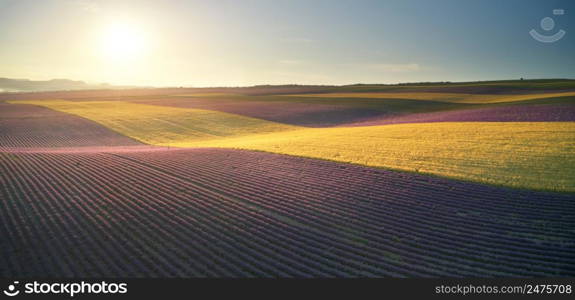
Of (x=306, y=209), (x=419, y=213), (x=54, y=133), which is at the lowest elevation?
(x=306, y=209)

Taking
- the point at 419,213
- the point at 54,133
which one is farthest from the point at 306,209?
the point at 54,133

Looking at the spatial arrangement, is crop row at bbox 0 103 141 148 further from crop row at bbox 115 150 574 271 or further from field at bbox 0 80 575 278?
crop row at bbox 115 150 574 271

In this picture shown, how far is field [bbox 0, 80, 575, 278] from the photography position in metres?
9.25

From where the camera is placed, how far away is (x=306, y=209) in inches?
522

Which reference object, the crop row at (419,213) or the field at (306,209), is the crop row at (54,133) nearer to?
the field at (306,209)

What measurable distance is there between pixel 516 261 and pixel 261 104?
57.9m

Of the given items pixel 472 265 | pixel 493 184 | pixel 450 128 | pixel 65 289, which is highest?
pixel 450 128

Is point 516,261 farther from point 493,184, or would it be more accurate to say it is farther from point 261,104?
point 261,104

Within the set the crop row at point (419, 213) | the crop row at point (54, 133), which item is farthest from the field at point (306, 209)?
the crop row at point (54, 133)

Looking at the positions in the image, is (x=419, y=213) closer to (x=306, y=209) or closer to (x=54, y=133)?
(x=306, y=209)

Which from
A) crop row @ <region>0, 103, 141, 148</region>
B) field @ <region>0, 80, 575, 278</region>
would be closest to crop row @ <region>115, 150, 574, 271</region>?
field @ <region>0, 80, 575, 278</region>

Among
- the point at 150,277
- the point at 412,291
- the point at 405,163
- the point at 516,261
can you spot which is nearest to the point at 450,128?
the point at 405,163

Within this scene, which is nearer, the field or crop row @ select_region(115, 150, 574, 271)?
the field

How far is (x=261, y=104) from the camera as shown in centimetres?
6469
